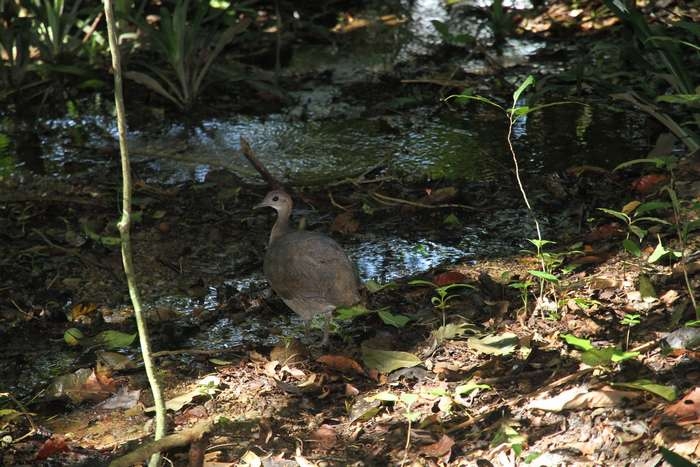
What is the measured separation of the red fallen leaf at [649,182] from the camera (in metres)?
5.08

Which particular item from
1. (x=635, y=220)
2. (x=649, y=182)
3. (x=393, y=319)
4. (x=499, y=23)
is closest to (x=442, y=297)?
(x=393, y=319)

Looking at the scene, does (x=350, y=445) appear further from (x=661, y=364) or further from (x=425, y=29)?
(x=425, y=29)

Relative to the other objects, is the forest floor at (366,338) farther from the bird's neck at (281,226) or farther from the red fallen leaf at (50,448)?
the bird's neck at (281,226)

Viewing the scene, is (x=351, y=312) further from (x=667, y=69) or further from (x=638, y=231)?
(x=667, y=69)

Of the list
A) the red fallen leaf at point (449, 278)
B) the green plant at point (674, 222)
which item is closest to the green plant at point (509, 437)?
the green plant at point (674, 222)

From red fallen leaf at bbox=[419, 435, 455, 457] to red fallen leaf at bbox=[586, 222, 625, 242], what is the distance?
188 centimetres

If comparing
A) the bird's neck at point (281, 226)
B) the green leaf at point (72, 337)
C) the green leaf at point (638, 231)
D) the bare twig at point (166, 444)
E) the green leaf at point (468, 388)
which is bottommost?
the green leaf at point (72, 337)

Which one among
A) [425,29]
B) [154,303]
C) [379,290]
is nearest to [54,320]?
[154,303]

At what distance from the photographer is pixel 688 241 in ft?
14.2

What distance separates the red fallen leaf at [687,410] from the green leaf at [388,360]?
114 centimetres

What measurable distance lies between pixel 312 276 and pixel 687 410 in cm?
188

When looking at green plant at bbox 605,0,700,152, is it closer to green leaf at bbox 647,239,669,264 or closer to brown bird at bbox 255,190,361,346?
green leaf at bbox 647,239,669,264

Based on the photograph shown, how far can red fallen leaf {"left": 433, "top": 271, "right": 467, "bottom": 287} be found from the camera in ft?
14.8

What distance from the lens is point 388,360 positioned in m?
3.85
